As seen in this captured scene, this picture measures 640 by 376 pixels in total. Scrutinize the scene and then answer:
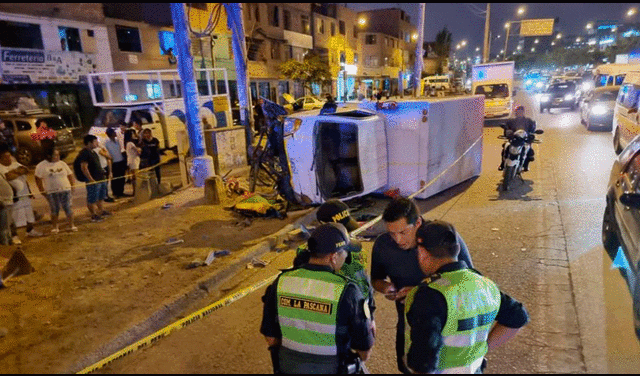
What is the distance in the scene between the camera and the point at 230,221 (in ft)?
23.9

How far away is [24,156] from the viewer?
1381 cm

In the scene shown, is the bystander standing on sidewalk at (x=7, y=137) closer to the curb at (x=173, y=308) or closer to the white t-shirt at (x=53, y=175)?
the white t-shirt at (x=53, y=175)

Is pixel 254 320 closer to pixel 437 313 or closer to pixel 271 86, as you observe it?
pixel 437 313

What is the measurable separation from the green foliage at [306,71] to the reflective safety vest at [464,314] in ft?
101

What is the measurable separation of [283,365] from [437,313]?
0.92 metres

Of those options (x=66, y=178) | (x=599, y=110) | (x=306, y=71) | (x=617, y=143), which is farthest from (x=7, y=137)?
(x=306, y=71)

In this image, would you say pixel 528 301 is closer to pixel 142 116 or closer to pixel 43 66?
pixel 142 116

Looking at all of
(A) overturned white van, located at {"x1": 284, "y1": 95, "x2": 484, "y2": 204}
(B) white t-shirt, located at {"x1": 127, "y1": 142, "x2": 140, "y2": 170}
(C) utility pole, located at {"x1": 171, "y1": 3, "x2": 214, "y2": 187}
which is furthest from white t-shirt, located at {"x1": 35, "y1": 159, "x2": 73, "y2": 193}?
(A) overturned white van, located at {"x1": 284, "y1": 95, "x2": 484, "y2": 204}

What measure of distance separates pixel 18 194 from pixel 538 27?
37.0 metres

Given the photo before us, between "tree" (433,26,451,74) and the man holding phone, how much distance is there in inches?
2585

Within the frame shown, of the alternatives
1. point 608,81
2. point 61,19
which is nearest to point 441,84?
point 608,81

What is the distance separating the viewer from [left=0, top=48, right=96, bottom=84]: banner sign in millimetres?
17594

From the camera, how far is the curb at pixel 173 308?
12.2 feet

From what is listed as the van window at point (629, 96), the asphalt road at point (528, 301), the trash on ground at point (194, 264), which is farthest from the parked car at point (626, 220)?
the van window at point (629, 96)
